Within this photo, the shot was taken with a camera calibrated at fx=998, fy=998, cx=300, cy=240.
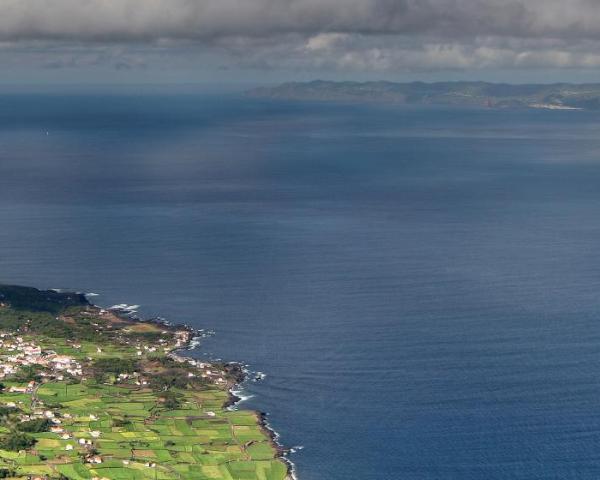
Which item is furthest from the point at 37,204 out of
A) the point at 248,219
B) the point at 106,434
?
the point at 106,434

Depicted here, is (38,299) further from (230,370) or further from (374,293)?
(374,293)

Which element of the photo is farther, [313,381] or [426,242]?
[426,242]

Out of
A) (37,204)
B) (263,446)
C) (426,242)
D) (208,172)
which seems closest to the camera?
(263,446)

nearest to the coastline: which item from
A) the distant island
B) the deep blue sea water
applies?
the distant island

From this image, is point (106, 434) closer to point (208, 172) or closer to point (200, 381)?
point (200, 381)

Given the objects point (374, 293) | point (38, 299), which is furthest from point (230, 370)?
point (38, 299)
